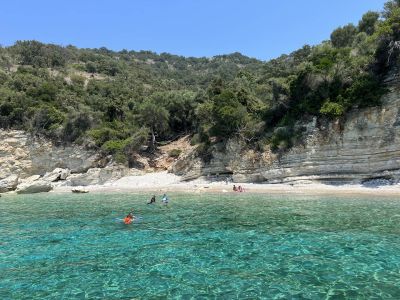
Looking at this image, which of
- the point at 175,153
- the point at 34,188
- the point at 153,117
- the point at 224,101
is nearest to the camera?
the point at 34,188

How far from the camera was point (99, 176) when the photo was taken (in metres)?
43.7

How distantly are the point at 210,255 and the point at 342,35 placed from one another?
180 feet

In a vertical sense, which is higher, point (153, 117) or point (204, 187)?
point (153, 117)

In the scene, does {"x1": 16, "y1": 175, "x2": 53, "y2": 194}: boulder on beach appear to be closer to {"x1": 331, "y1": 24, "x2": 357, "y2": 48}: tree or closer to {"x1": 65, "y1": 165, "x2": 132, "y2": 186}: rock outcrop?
{"x1": 65, "y1": 165, "x2": 132, "y2": 186}: rock outcrop

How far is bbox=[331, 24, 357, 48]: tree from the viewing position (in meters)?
54.0

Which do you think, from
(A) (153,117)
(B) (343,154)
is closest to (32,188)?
(A) (153,117)

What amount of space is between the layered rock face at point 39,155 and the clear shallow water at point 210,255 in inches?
1060

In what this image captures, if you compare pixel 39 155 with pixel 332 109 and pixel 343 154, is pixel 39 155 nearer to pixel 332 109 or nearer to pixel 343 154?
pixel 332 109

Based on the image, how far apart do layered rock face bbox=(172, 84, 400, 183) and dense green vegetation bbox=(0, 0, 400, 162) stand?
4.18ft

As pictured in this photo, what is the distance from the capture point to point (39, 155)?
154 feet

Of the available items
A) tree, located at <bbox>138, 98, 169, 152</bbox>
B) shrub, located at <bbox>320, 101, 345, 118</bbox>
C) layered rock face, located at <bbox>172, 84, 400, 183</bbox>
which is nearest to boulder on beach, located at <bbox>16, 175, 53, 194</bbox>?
tree, located at <bbox>138, 98, 169, 152</bbox>

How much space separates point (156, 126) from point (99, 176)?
41.2ft

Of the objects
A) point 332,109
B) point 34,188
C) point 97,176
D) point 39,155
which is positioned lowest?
point 34,188

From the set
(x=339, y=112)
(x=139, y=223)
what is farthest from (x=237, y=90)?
(x=139, y=223)
